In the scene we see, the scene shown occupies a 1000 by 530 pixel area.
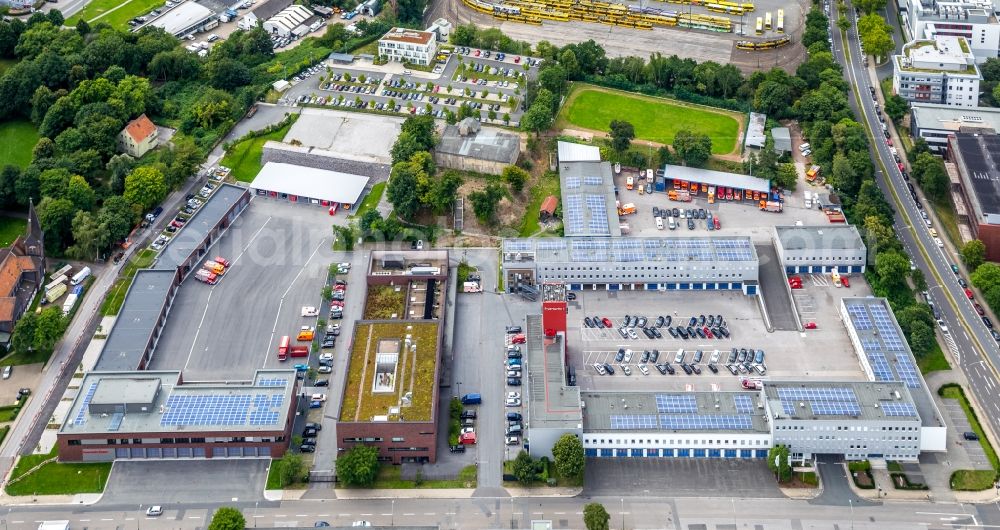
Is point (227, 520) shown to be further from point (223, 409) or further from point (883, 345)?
point (883, 345)

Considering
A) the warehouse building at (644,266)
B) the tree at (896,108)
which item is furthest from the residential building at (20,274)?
the tree at (896,108)

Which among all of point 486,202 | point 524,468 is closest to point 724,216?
point 486,202

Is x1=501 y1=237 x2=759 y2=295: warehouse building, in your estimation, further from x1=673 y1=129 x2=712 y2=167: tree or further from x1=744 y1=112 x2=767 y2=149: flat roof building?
x1=744 y1=112 x2=767 y2=149: flat roof building

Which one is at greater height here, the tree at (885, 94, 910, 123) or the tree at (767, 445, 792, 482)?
the tree at (885, 94, 910, 123)

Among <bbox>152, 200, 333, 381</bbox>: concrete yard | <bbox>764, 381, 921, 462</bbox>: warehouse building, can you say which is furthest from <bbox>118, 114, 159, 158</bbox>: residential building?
<bbox>764, 381, 921, 462</bbox>: warehouse building

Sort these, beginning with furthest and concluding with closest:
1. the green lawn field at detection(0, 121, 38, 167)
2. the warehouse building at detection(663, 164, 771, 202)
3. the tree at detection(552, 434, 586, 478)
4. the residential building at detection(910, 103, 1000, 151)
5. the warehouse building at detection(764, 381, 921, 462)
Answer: the green lawn field at detection(0, 121, 38, 167) → the residential building at detection(910, 103, 1000, 151) → the warehouse building at detection(663, 164, 771, 202) → the warehouse building at detection(764, 381, 921, 462) → the tree at detection(552, 434, 586, 478)

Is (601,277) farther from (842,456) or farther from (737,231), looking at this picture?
(842,456)

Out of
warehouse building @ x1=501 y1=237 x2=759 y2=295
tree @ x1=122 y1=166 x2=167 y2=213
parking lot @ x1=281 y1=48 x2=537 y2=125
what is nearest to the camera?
warehouse building @ x1=501 y1=237 x2=759 y2=295
